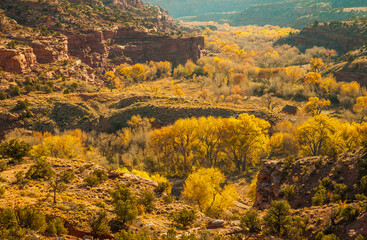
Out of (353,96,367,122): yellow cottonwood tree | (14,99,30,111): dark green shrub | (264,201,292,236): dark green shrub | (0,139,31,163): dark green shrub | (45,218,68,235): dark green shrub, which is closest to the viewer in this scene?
(45,218,68,235): dark green shrub

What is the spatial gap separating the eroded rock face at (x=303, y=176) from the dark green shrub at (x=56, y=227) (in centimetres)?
1815

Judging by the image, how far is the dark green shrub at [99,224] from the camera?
568 inches

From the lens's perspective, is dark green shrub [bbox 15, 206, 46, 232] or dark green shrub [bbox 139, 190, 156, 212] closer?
dark green shrub [bbox 15, 206, 46, 232]

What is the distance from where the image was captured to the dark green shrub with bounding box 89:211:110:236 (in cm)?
1443

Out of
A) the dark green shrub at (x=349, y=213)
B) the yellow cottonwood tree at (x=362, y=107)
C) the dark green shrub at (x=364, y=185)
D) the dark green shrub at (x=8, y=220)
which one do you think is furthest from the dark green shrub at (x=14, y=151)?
the yellow cottonwood tree at (x=362, y=107)

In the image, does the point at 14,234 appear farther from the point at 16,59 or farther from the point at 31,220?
the point at 16,59

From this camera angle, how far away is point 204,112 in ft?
205

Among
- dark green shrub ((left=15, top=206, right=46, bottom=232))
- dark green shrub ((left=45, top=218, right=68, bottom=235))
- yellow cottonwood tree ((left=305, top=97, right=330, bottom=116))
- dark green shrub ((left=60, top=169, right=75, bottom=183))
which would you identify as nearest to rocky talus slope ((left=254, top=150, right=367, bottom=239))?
dark green shrub ((left=45, top=218, right=68, bottom=235))

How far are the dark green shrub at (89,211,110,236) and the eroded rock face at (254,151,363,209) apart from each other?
51.8 ft

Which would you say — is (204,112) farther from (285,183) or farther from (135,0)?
(135,0)

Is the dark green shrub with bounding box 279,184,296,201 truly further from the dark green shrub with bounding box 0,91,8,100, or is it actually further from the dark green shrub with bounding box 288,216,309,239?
the dark green shrub with bounding box 0,91,8,100

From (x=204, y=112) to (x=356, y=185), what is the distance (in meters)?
45.3

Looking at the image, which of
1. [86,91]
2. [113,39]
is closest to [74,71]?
[86,91]

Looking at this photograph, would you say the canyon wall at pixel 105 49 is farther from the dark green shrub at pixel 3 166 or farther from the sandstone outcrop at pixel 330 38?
the sandstone outcrop at pixel 330 38
